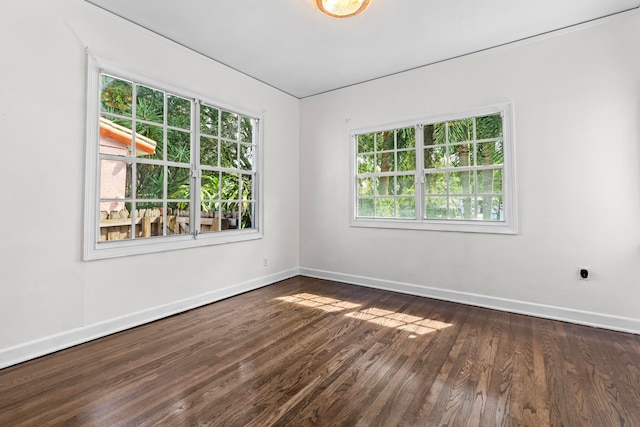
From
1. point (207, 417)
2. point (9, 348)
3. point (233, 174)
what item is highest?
point (233, 174)

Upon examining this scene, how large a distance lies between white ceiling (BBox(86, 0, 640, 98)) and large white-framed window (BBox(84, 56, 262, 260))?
23.5 inches

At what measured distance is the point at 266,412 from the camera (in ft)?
5.46

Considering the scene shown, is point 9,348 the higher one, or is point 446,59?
point 446,59

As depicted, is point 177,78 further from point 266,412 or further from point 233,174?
point 266,412

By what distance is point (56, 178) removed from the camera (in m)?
2.43

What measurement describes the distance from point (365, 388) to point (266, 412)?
63 centimetres

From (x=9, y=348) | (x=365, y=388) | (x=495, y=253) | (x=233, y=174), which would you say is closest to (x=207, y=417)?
(x=365, y=388)

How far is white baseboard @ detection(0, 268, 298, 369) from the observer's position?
222 cm

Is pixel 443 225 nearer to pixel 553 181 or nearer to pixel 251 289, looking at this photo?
pixel 553 181

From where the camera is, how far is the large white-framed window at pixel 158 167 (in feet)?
8.84

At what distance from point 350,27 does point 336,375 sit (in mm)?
3136

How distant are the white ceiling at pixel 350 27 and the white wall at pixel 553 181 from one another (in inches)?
10.0

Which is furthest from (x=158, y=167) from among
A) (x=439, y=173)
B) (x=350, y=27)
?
(x=439, y=173)

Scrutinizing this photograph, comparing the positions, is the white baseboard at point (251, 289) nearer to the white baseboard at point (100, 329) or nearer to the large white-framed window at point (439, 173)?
the white baseboard at point (100, 329)
